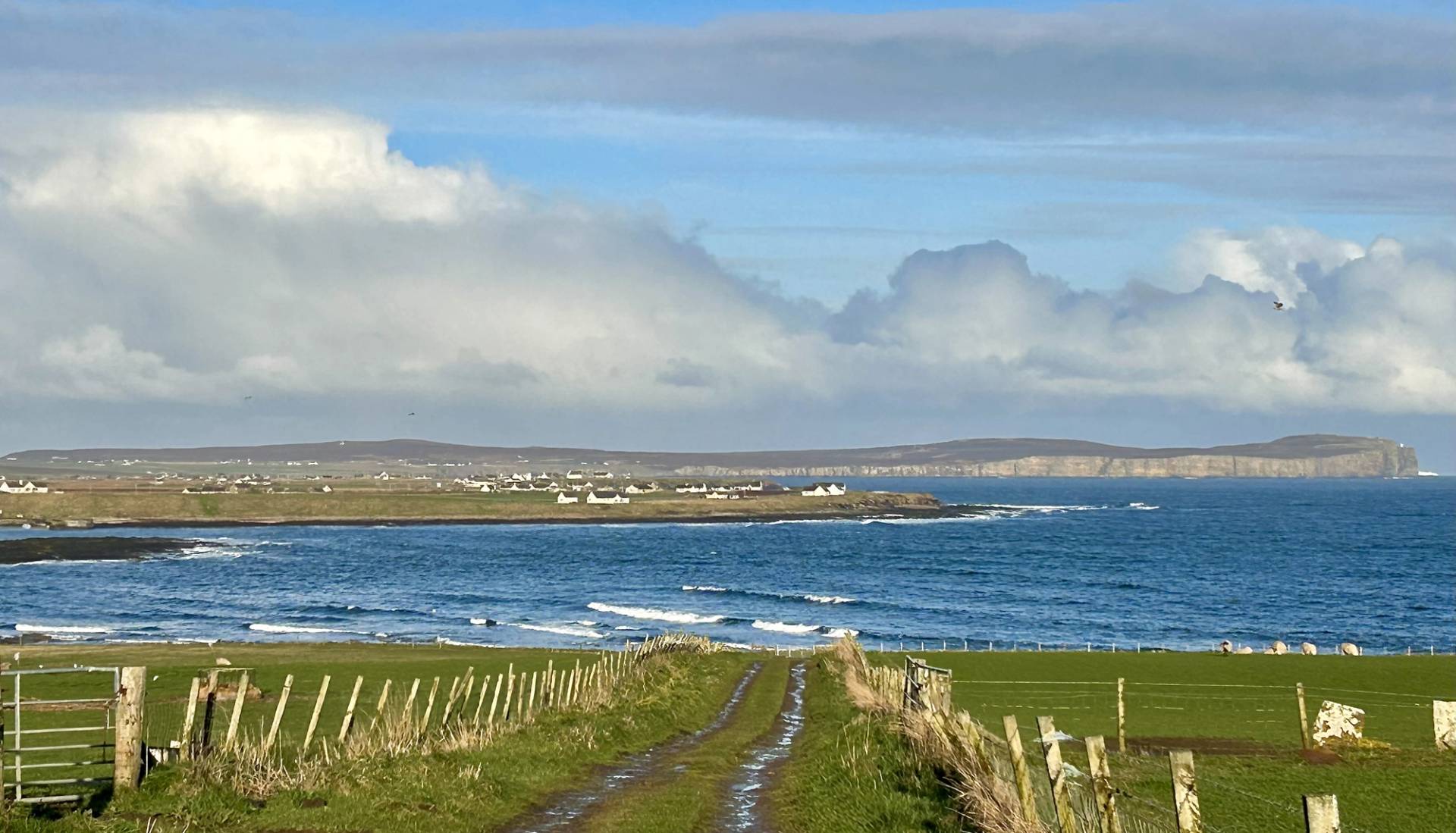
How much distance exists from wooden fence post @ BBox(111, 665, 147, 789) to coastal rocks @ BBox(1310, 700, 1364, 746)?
22.2m

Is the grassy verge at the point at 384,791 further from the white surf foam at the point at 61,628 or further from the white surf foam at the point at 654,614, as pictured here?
the white surf foam at the point at 654,614

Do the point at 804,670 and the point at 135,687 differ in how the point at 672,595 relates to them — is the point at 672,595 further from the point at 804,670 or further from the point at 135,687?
the point at 135,687

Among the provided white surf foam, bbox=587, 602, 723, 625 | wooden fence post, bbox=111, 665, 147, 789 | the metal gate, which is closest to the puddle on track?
wooden fence post, bbox=111, 665, 147, 789

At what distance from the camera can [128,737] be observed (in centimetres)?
1820

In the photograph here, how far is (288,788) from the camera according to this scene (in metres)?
19.2

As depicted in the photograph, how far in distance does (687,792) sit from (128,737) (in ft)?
26.3

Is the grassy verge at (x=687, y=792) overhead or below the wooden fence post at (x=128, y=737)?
below

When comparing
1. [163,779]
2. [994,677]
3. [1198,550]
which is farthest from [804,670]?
[1198,550]

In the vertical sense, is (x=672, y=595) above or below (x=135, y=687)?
below

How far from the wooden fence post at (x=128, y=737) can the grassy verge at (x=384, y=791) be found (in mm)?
251

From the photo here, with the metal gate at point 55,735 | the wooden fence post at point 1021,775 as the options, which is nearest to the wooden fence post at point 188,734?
the metal gate at point 55,735

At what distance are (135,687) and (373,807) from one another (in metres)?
3.45

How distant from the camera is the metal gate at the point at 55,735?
17953mm

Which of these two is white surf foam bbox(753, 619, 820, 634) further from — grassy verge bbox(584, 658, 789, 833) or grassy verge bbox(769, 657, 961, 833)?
grassy verge bbox(769, 657, 961, 833)
